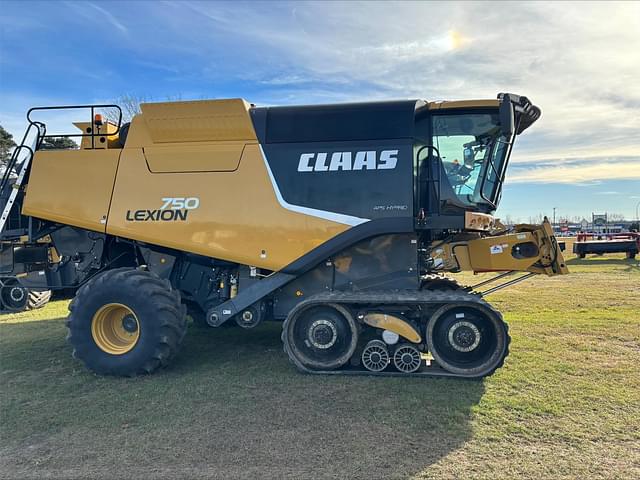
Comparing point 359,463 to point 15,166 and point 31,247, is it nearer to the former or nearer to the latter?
point 31,247

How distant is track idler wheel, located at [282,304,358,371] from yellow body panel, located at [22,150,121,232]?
290 centimetres

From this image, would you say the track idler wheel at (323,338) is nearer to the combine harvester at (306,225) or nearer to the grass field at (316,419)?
the combine harvester at (306,225)

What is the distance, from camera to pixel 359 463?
3.83 metres

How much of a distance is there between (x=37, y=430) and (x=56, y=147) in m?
4.21

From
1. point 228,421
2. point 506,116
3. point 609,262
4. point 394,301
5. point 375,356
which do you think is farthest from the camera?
point 609,262

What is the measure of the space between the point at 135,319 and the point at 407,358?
3390 millimetres

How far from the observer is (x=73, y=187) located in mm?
6664

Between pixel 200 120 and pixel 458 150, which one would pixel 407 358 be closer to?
pixel 458 150

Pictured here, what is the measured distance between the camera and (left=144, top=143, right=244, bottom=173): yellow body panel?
6.37m

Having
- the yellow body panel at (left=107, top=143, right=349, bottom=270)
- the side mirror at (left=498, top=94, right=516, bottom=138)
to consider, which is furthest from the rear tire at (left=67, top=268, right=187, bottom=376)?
the side mirror at (left=498, top=94, right=516, bottom=138)

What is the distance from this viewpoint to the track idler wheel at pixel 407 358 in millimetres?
5748

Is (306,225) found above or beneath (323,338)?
above

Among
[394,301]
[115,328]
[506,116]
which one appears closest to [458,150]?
[506,116]

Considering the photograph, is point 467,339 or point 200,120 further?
point 200,120
